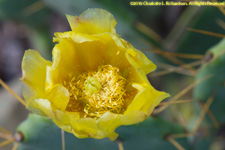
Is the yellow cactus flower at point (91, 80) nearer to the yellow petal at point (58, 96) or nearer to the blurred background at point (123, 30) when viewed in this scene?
the yellow petal at point (58, 96)

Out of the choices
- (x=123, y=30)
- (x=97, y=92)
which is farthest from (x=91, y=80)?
(x=123, y=30)

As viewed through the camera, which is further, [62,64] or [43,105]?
[62,64]

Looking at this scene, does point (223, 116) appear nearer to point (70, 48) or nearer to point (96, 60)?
point (96, 60)

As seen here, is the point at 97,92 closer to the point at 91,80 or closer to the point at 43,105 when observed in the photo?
the point at 91,80

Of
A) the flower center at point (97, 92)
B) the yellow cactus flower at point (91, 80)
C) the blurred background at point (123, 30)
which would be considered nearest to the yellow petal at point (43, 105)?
the yellow cactus flower at point (91, 80)

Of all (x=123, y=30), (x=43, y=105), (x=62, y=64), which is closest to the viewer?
(x=43, y=105)

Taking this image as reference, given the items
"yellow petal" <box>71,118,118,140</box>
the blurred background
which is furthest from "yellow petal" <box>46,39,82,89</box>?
the blurred background
